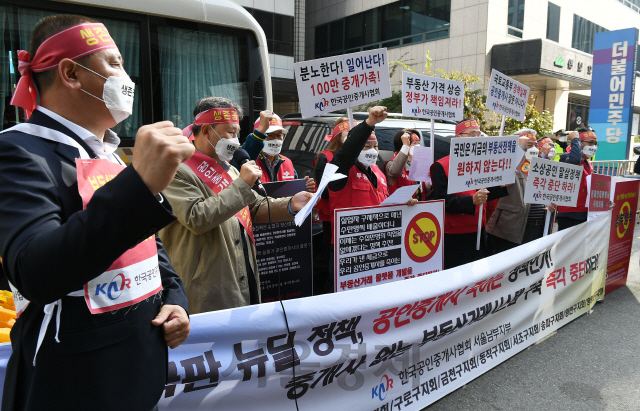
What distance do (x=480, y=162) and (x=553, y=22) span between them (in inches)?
873

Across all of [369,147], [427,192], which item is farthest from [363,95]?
[427,192]

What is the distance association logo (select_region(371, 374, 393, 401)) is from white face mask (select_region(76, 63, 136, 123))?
7.47 ft

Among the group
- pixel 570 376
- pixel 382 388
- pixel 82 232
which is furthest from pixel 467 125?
pixel 82 232

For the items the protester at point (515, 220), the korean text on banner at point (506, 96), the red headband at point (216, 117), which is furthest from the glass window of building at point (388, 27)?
the red headband at point (216, 117)

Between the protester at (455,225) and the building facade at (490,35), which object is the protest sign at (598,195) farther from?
the building facade at (490,35)

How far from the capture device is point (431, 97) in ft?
14.8

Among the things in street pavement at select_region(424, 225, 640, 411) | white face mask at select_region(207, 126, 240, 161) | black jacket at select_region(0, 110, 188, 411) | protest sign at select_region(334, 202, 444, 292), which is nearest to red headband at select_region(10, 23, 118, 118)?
black jacket at select_region(0, 110, 188, 411)

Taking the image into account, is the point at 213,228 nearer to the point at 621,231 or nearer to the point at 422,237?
the point at 422,237

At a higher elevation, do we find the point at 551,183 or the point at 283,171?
the point at 283,171

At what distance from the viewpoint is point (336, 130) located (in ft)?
15.0

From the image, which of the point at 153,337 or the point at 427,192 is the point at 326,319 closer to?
the point at 153,337

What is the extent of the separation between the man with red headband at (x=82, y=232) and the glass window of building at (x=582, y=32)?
91.0 feet

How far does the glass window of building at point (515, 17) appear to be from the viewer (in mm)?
19922

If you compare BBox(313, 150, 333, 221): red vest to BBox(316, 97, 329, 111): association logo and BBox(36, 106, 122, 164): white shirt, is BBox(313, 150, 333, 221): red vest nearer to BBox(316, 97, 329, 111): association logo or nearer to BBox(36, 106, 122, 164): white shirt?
BBox(316, 97, 329, 111): association logo
